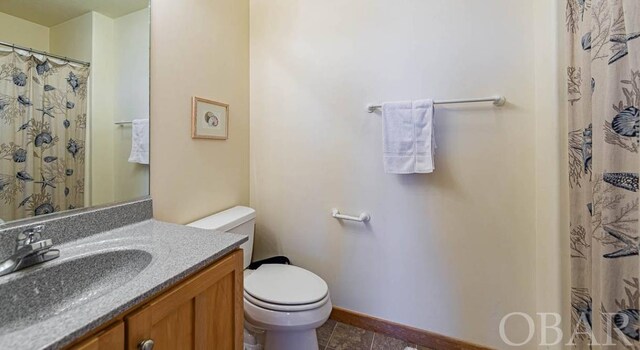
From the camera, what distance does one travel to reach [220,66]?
1.61m

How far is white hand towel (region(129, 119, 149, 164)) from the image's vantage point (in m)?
1.18

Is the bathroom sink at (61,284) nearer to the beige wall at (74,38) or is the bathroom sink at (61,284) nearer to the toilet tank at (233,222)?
the toilet tank at (233,222)

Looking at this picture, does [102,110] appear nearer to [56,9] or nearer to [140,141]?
[140,141]

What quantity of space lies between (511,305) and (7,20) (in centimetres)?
231

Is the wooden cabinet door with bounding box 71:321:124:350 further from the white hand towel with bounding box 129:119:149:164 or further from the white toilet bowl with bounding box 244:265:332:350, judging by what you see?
the white hand towel with bounding box 129:119:149:164

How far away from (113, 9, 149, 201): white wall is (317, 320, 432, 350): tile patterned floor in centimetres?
128

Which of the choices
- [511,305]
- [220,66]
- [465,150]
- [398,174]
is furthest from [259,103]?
[511,305]

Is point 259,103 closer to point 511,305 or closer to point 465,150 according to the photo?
point 465,150

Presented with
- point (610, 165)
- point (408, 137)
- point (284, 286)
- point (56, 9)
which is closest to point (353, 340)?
point (284, 286)

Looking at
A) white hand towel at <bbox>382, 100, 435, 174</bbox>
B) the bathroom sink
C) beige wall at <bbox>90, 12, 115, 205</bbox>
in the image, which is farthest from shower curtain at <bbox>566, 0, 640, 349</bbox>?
beige wall at <bbox>90, 12, 115, 205</bbox>

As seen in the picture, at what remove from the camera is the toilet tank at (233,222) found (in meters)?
1.39

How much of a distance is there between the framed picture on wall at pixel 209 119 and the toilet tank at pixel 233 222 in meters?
0.45

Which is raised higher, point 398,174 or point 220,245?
point 398,174

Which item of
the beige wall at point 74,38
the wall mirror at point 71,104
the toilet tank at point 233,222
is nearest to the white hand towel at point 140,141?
the wall mirror at point 71,104
